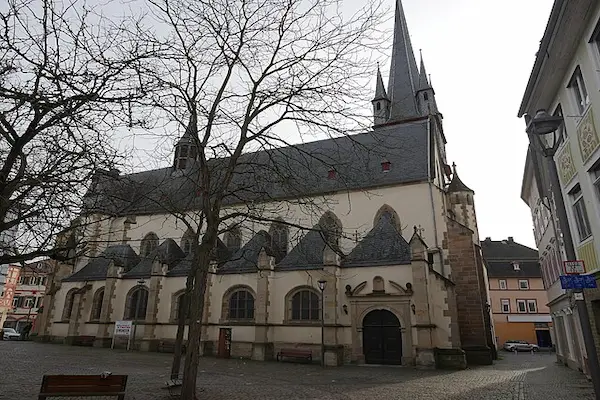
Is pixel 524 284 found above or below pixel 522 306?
above

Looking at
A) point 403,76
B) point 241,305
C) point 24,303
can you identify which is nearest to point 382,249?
point 241,305

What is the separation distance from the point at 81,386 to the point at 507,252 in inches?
2016

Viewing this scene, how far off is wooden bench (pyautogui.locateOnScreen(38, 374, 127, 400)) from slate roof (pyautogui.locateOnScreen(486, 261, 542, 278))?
153ft

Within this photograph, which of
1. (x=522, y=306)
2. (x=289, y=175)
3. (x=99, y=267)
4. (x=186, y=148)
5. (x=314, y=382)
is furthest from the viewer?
(x=522, y=306)

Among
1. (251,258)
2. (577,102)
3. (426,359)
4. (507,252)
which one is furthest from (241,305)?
(507,252)

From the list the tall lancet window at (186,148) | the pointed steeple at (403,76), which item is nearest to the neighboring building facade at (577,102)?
the tall lancet window at (186,148)

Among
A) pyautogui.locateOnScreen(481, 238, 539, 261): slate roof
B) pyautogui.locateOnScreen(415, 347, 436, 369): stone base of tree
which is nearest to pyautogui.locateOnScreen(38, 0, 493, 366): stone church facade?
pyautogui.locateOnScreen(415, 347, 436, 369): stone base of tree

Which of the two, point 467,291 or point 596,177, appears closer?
point 596,177

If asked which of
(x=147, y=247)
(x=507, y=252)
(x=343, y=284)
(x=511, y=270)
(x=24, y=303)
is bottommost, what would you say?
(x=343, y=284)

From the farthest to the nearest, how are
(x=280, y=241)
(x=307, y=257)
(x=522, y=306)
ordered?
(x=522, y=306)
(x=280, y=241)
(x=307, y=257)

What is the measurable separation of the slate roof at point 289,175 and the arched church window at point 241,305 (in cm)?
507

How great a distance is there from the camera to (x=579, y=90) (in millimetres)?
9602

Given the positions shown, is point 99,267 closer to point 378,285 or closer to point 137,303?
point 137,303

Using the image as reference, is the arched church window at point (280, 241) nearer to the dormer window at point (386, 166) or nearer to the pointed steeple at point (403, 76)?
the dormer window at point (386, 166)
